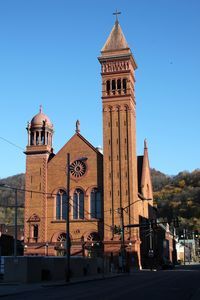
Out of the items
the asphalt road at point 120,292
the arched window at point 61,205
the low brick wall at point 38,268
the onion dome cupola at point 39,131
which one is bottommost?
the asphalt road at point 120,292

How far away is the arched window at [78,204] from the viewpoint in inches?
2773

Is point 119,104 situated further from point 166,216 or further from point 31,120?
point 166,216

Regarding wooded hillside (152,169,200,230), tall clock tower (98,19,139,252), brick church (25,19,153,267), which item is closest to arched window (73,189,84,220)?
brick church (25,19,153,267)

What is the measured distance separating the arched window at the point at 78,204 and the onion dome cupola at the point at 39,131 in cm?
877

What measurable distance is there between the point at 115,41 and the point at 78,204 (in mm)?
25757

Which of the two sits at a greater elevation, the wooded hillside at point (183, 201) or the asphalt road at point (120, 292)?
the wooded hillside at point (183, 201)

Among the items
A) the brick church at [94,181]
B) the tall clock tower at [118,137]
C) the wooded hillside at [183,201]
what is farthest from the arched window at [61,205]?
the wooded hillside at [183,201]

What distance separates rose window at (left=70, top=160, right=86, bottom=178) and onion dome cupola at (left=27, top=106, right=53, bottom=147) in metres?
5.26

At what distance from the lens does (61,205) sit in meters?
71.1

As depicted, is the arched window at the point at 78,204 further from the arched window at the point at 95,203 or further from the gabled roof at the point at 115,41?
the gabled roof at the point at 115,41

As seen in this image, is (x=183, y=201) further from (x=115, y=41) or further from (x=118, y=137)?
(x=115, y=41)

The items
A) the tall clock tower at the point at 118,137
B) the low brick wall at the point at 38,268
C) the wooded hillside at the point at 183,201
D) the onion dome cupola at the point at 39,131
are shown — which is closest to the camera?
the low brick wall at the point at 38,268

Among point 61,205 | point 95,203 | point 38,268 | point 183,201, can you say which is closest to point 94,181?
point 95,203

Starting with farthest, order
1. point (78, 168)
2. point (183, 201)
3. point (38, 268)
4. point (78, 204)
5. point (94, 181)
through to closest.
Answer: point (183, 201) < point (78, 168) < point (78, 204) < point (94, 181) < point (38, 268)
